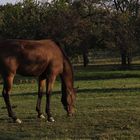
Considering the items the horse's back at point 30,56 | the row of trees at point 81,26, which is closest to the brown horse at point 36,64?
the horse's back at point 30,56

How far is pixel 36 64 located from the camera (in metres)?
13.1

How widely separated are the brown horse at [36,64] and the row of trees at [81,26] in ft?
135

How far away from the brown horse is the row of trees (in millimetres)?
41111

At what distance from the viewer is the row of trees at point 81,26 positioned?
58.8 m

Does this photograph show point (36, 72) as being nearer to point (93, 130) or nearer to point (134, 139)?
point (93, 130)

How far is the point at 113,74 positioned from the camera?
4816cm

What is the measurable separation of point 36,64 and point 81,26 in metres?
46.7

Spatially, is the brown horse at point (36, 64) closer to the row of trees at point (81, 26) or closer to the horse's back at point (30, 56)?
the horse's back at point (30, 56)

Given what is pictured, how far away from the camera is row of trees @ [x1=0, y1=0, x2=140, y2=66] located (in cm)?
5878

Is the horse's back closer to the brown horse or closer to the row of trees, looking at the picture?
the brown horse

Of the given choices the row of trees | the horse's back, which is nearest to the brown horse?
the horse's back

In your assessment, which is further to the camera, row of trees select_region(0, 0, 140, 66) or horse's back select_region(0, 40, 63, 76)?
row of trees select_region(0, 0, 140, 66)

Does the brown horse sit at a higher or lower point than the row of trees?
higher

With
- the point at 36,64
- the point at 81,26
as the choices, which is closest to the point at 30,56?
the point at 36,64
